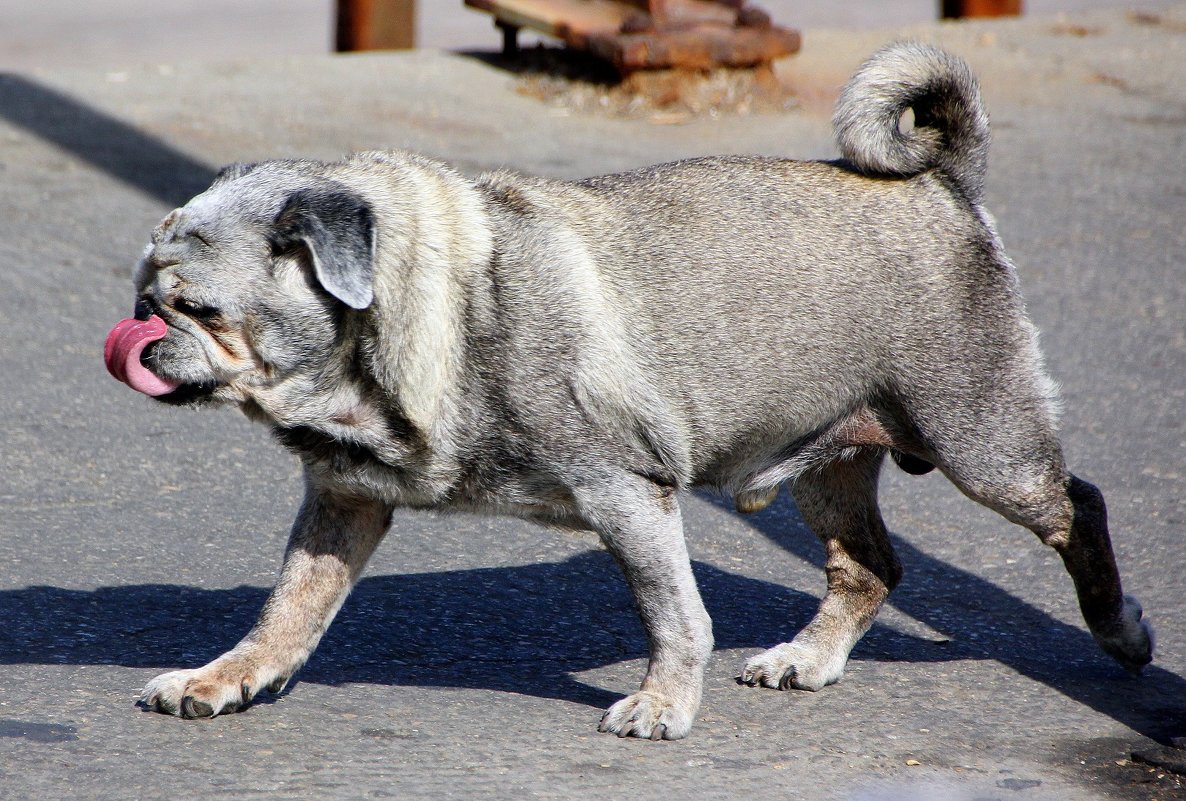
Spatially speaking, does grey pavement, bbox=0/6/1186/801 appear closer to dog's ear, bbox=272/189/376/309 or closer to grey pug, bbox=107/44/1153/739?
grey pug, bbox=107/44/1153/739

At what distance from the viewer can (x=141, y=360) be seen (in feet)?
11.6

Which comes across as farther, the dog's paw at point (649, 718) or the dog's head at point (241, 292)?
the dog's paw at point (649, 718)

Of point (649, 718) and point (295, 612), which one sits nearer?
point (649, 718)

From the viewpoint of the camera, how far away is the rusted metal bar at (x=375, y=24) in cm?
1075

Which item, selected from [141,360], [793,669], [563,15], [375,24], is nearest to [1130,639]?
[793,669]

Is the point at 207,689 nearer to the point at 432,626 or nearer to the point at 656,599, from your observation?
the point at 432,626

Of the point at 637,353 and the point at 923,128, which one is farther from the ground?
the point at 923,128

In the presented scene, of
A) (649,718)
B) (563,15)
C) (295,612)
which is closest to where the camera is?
(649,718)

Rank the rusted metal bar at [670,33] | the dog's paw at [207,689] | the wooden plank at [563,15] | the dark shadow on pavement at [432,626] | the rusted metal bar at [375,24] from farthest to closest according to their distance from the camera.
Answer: the rusted metal bar at [375,24] < the wooden plank at [563,15] < the rusted metal bar at [670,33] < the dark shadow on pavement at [432,626] < the dog's paw at [207,689]

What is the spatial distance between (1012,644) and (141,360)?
2542mm

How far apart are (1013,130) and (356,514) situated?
279 inches

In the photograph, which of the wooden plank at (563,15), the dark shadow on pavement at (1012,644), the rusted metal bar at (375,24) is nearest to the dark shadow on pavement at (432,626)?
the dark shadow on pavement at (1012,644)

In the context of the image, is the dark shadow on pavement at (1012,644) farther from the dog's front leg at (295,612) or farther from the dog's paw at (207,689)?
the dog's paw at (207,689)

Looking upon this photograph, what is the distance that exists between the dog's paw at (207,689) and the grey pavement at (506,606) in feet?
0.13
